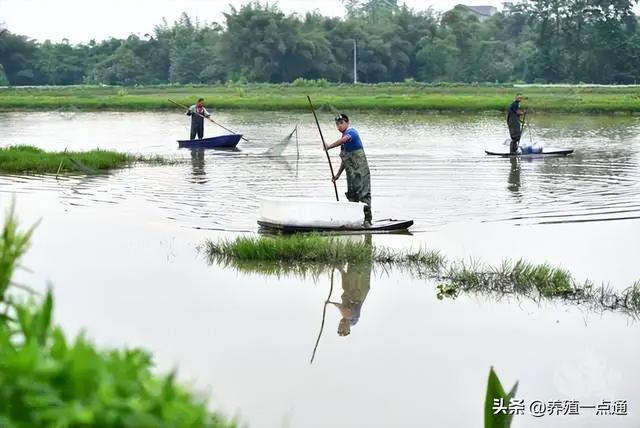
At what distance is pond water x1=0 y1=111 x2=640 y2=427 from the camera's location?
6.34 m

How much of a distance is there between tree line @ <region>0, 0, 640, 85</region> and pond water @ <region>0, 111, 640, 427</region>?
48.5m

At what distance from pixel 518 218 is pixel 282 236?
3739mm

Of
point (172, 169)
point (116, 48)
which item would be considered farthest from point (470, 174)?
point (116, 48)

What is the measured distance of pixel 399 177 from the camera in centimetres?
1902

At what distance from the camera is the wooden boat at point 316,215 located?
36.9 ft

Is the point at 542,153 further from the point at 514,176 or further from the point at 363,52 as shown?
the point at 363,52

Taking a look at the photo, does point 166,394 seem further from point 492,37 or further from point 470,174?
point 492,37

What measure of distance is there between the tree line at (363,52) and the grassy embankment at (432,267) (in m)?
58.2

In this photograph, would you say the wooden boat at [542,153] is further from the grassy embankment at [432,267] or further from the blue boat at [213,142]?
the grassy embankment at [432,267]

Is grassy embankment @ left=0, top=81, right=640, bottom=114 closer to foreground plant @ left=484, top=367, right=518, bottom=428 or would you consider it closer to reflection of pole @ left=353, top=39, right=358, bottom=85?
reflection of pole @ left=353, top=39, right=358, bottom=85

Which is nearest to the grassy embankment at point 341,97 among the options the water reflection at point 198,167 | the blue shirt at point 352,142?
the water reflection at point 198,167

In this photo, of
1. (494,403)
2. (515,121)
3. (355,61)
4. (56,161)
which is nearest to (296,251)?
(494,403)

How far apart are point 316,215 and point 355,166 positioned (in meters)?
1.00

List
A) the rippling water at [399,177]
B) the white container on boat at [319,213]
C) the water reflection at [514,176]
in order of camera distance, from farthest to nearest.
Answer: the water reflection at [514,176]
the rippling water at [399,177]
the white container on boat at [319,213]
